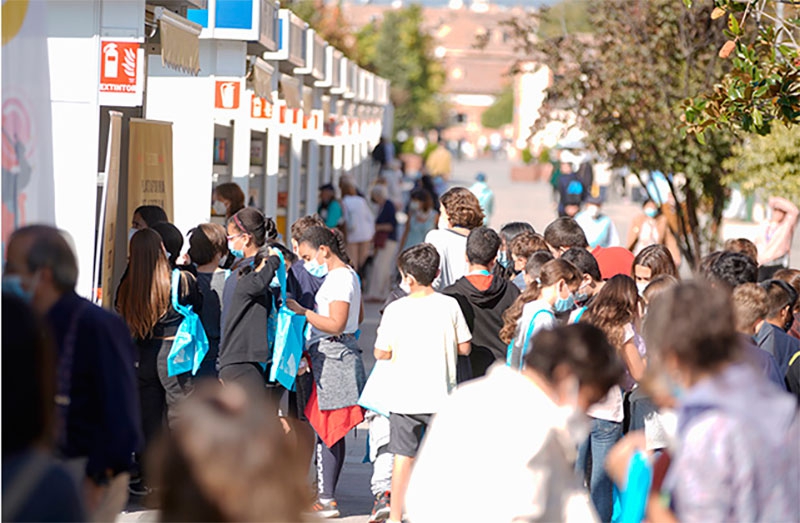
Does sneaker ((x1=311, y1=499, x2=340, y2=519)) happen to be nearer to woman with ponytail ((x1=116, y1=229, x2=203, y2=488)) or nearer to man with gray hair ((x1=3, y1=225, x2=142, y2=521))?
woman with ponytail ((x1=116, y1=229, x2=203, y2=488))

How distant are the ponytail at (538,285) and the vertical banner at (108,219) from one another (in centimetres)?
252

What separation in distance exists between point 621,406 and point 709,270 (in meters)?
1.14

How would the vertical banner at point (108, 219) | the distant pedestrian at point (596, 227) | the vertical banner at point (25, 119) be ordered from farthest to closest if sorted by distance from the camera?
the distant pedestrian at point (596, 227), the vertical banner at point (108, 219), the vertical banner at point (25, 119)

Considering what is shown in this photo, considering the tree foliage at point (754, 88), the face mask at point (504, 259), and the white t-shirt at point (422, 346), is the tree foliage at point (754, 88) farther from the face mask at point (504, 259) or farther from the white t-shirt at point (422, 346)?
the white t-shirt at point (422, 346)

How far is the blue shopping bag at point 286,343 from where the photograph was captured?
24.2 feet

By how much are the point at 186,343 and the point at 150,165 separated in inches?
106

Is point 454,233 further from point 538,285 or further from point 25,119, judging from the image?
point 25,119

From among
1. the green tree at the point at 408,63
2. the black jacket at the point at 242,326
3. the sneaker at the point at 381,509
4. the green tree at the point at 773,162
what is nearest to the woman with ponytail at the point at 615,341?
the sneaker at the point at 381,509

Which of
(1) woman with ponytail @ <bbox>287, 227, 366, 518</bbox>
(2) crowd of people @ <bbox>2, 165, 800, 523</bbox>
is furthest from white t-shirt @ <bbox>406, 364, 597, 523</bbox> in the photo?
(1) woman with ponytail @ <bbox>287, 227, 366, 518</bbox>

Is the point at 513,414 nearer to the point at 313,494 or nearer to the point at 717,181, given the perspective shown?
the point at 313,494

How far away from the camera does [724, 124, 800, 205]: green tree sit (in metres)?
13.7

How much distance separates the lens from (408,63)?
2675 inches

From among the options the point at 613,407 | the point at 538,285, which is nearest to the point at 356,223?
the point at 538,285

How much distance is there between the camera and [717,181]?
14.5 meters
